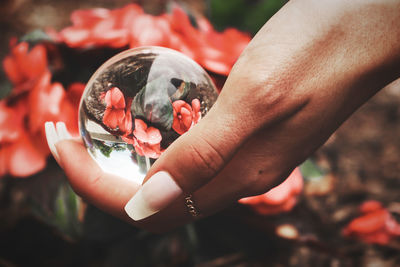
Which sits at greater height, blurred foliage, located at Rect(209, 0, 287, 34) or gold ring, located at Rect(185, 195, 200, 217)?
blurred foliage, located at Rect(209, 0, 287, 34)

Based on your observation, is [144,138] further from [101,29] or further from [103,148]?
[101,29]

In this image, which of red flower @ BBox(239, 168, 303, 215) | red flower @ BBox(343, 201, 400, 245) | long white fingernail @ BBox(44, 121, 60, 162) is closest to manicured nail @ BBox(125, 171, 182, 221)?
long white fingernail @ BBox(44, 121, 60, 162)

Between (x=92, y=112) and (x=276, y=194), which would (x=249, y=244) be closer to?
(x=276, y=194)

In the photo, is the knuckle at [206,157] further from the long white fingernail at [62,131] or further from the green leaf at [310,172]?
the green leaf at [310,172]

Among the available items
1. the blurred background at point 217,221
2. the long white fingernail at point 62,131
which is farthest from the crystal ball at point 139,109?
the blurred background at point 217,221

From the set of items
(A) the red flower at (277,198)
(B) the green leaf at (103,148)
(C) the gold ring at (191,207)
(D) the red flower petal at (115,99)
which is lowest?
(A) the red flower at (277,198)

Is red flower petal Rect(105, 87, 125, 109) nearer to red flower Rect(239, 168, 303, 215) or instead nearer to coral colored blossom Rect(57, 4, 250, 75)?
coral colored blossom Rect(57, 4, 250, 75)
